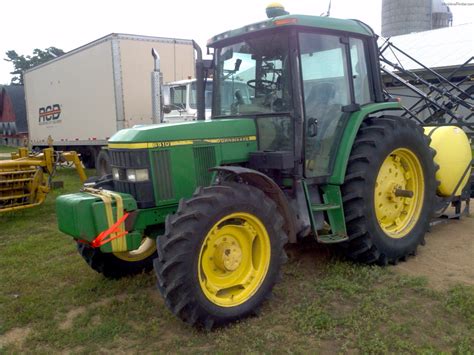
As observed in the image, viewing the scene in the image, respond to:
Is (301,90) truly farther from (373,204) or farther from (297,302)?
(297,302)

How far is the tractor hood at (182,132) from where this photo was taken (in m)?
3.78

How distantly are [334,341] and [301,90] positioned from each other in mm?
2058

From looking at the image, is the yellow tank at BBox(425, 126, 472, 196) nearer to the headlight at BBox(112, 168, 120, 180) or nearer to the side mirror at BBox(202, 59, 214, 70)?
the side mirror at BBox(202, 59, 214, 70)

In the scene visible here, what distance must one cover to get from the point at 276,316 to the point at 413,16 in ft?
121

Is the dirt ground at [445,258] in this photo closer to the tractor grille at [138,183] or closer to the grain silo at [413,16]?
the tractor grille at [138,183]

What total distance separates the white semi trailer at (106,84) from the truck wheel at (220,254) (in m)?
7.90

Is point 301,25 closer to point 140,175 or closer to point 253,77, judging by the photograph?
point 253,77

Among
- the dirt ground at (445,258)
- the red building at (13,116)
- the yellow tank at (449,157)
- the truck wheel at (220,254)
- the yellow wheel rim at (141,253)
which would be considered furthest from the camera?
the red building at (13,116)

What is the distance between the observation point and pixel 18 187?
24.3 feet

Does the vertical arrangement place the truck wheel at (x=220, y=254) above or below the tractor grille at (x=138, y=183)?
below

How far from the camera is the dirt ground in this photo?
14.1 feet

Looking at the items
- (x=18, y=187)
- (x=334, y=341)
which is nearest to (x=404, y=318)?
(x=334, y=341)

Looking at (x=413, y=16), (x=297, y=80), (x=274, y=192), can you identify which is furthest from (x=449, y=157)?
(x=413, y=16)

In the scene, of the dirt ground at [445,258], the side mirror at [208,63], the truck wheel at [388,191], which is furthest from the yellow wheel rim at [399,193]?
the side mirror at [208,63]
